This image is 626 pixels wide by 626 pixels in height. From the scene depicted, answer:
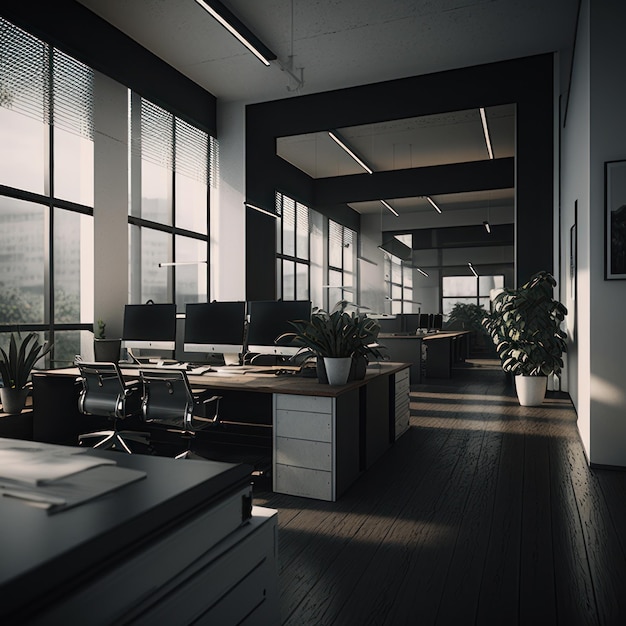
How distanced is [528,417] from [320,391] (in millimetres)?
3165

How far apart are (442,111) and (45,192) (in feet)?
14.1

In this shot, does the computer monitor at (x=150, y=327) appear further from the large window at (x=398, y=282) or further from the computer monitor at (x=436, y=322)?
the large window at (x=398, y=282)

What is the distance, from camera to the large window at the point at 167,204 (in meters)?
5.95

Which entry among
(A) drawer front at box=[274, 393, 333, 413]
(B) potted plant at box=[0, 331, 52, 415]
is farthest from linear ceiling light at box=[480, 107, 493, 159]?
(B) potted plant at box=[0, 331, 52, 415]

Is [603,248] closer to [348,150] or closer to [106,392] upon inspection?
[106,392]

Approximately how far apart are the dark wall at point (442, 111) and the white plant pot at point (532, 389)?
1.11 metres

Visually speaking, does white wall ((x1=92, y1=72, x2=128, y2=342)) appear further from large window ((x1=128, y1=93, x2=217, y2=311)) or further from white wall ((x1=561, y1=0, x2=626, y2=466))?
white wall ((x1=561, y1=0, x2=626, y2=466))

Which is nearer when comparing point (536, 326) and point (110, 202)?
point (110, 202)

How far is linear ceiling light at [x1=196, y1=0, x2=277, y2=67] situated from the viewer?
12.9 ft

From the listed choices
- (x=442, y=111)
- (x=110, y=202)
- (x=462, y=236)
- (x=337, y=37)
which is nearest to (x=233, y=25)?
(x=337, y=37)

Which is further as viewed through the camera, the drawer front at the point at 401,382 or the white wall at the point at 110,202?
the white wall at the point at 110,202

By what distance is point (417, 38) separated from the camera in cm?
552

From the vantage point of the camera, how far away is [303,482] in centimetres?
317

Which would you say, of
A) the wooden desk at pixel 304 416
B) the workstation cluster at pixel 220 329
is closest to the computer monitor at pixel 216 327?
the workstation cluster at pixel 220 329
